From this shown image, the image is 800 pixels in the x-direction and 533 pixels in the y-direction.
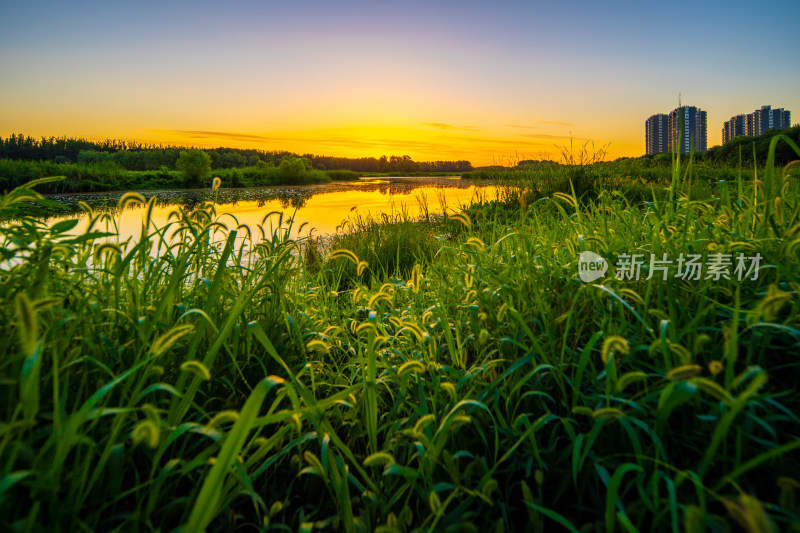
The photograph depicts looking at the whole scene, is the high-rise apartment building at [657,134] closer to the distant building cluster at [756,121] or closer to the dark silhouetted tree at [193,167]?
the distant building cluster at [756,121]

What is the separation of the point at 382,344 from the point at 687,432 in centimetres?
130

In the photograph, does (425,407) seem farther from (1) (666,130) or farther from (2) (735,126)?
(2) (735,126)

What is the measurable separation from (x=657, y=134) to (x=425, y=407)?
4880cm

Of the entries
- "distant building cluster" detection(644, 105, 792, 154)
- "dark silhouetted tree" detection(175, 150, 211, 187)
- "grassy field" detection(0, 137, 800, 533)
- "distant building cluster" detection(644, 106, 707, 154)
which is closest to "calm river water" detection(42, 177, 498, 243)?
"grassy field" detection(0, 137, 800, 533)

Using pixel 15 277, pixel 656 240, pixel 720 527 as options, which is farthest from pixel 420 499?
pixel 656 240

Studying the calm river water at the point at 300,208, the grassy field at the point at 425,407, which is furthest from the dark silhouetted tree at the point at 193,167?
the grassy field at the point at 425,407

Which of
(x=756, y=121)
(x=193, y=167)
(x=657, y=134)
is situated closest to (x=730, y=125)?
(x=756, y=121)

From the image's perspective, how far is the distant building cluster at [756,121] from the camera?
4788 cm

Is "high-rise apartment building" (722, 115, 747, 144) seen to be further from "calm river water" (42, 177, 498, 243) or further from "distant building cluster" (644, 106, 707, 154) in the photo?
"calm river water" (42, 177, 498, 243)

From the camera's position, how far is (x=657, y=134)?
135 ft

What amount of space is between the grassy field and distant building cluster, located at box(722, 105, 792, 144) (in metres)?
59.1

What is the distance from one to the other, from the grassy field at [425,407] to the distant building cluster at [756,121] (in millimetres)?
59145

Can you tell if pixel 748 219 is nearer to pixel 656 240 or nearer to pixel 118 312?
pixel 656 240

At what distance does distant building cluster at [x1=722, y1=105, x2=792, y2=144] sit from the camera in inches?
1885
